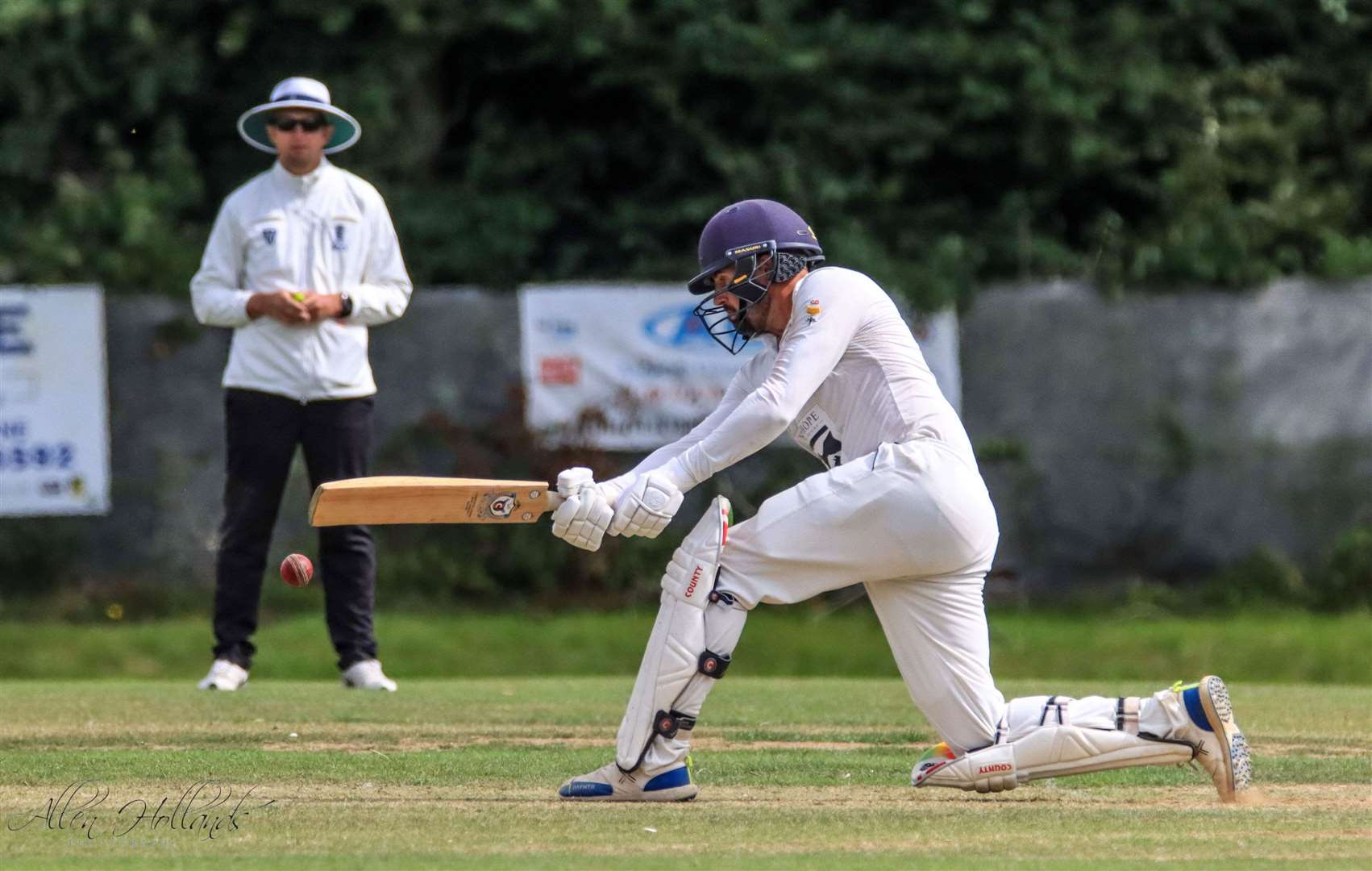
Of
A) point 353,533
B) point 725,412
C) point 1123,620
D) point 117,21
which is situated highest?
point 117,21

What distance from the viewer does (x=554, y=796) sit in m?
5.70

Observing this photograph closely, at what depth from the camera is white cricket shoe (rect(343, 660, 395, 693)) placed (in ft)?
28.5

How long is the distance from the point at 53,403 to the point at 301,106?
14.9ft

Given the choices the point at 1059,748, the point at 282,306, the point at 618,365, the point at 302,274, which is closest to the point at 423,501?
the point at 1059,748

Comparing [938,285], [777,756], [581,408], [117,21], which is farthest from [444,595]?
[777,756]

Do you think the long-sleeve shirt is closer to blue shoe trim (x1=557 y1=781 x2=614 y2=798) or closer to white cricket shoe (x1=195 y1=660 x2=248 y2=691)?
blue shoe trim (x1=557 y1=781 x2=614 y2=798)

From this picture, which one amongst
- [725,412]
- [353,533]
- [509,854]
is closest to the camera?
[509,854]

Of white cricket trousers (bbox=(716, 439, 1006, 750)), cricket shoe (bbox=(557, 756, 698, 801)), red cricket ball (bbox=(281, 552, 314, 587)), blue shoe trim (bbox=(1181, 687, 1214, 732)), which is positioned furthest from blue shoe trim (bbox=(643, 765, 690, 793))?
red cricket ball (bbox=(281, 552, 314, 587))

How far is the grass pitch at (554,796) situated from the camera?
15.4 feet

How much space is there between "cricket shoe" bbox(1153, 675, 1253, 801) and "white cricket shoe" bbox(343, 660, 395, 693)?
13.3 feet

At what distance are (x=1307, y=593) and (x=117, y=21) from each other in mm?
9207

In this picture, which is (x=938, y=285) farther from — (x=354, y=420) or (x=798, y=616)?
(x=354, y=420)

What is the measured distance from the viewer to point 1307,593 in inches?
515

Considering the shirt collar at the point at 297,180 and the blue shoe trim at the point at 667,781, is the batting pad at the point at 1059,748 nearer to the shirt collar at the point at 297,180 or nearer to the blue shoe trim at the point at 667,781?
the blue shoe trim at the point at 667,781
